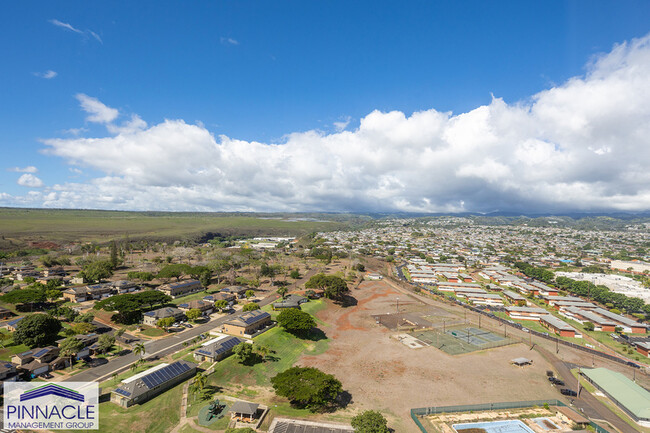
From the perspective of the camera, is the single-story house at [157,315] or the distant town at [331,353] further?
the single-story house at [157,315]

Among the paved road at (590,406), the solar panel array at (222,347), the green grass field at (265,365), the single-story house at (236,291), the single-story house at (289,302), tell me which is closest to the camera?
the paved road at (590,406)

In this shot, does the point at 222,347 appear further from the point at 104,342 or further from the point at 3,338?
the point at 3,338

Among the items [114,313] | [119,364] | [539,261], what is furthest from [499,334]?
[539,261]

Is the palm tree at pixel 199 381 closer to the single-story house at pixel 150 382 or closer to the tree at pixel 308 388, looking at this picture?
the single-story house at pixel 150 382

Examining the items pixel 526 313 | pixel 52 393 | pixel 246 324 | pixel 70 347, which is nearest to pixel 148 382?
pixel 52 393

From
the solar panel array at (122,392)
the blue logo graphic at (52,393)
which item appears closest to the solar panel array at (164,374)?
the solar panel array at (122,392)

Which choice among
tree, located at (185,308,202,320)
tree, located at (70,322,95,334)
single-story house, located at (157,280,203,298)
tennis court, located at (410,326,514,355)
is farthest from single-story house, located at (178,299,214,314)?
tennis court, located at (410,326,514,355)
